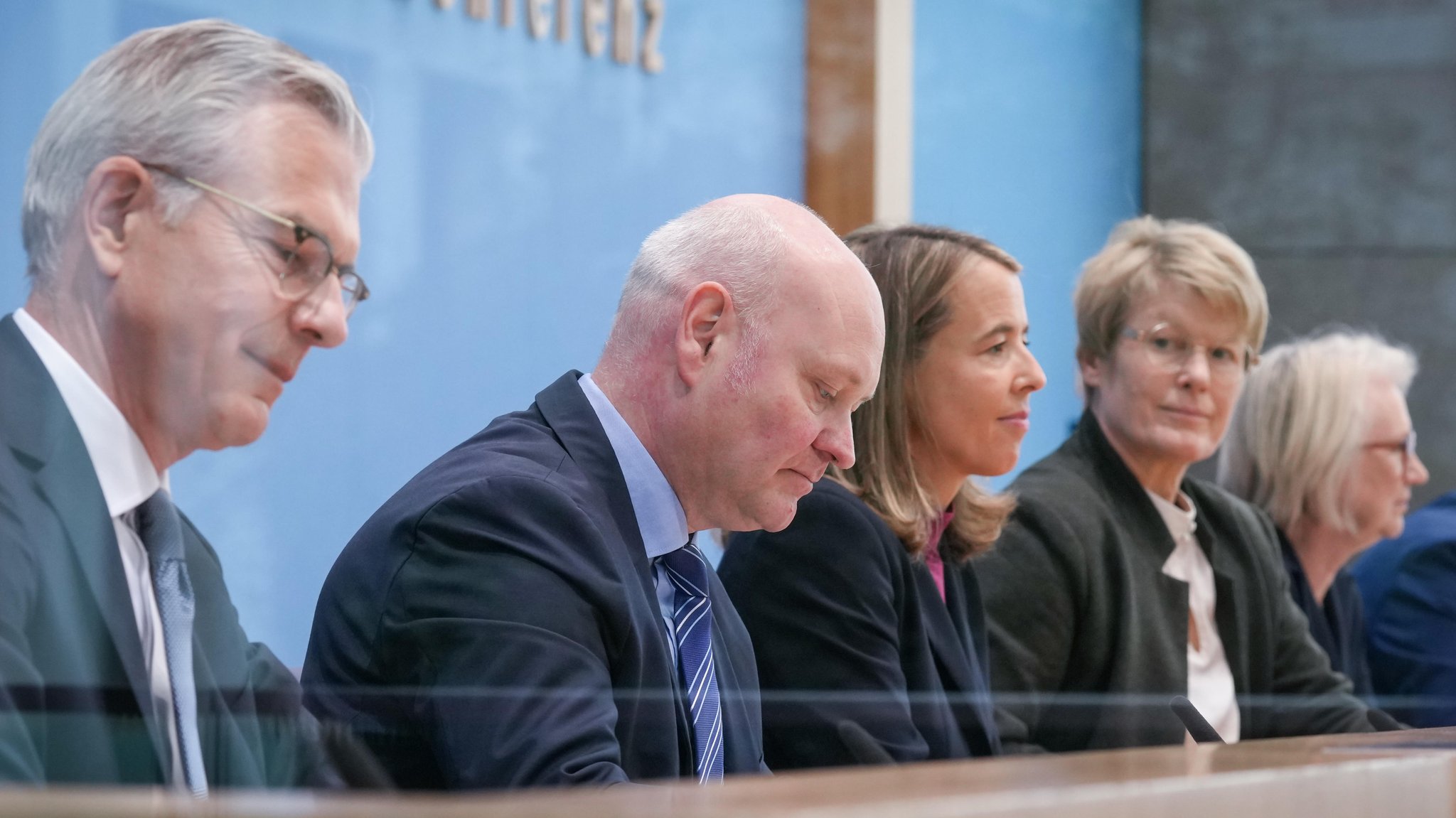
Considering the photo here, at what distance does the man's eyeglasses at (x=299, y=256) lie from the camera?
97 cm

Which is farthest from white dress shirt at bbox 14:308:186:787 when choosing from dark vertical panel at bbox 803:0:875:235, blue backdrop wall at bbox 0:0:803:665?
dark vertical panel at bbox 803:0:875:235

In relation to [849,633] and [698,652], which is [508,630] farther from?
[849,633]

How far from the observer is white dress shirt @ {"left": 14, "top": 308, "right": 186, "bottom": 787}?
0.88 meters

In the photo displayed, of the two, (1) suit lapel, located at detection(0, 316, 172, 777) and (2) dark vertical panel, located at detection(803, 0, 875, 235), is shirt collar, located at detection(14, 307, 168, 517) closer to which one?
(1) suit lapel, located at detection(0, 316, 172, 777)

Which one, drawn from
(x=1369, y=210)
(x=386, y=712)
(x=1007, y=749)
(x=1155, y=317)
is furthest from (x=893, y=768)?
(x=1369, y=210)

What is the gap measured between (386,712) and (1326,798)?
0.60 metres

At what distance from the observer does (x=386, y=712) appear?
93 centimetres

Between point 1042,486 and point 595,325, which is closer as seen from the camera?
point 595,325

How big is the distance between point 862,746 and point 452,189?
86 centimetres

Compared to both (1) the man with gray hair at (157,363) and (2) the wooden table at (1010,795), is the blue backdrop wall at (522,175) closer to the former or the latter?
(1) the man with gray hair at (157,363)

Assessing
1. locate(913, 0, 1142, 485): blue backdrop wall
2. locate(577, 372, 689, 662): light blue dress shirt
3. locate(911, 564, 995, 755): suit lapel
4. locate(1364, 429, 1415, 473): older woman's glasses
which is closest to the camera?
locate(577, 372, 689, 662): light blue dress shirt

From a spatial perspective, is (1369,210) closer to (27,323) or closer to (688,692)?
(688,692)

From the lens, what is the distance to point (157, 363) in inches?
37.1

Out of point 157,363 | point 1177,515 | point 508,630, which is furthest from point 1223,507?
point 157,363
